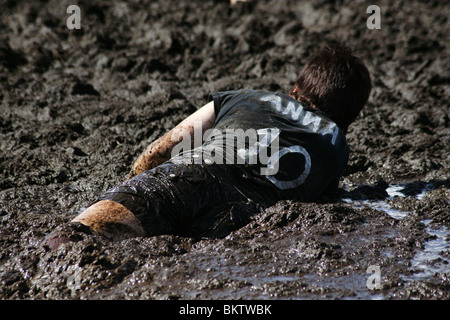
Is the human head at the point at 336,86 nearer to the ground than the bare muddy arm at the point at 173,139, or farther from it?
farther from it

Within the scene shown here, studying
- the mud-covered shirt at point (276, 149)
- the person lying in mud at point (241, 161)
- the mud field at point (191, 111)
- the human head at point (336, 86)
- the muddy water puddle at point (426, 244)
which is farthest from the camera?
the human head at point (336, 86)

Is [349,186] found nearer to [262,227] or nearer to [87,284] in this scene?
[262,227]

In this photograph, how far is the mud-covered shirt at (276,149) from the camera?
3082 millimetres

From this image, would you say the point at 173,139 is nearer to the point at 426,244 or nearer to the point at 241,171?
the point at 241,171

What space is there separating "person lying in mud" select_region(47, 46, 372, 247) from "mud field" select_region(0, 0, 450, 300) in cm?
10

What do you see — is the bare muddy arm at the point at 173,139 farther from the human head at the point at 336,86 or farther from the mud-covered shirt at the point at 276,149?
the human head at the point at 336,86

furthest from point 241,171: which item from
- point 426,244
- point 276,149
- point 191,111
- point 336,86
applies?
point 191,111

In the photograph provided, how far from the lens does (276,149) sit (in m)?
3.12

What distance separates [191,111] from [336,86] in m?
1.74

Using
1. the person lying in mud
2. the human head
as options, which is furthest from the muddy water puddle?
the human head

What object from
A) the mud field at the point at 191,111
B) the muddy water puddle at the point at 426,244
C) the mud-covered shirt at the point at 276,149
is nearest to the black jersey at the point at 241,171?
the mud-covered shirt at the point at 276,149

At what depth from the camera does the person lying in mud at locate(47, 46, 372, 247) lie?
2.86 meters

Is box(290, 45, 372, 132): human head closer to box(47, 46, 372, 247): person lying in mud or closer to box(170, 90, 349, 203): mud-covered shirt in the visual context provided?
box(47, 46, 372, 247): person lying in mud

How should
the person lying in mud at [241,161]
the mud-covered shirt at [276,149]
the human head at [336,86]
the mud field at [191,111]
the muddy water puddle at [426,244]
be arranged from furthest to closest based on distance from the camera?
the human head at [336,86]
the mud-covered shirt at [276,149]
the person lying in mud at [241,161]
the muddy water puddle at [426,244]
the mud field at [191,111]
